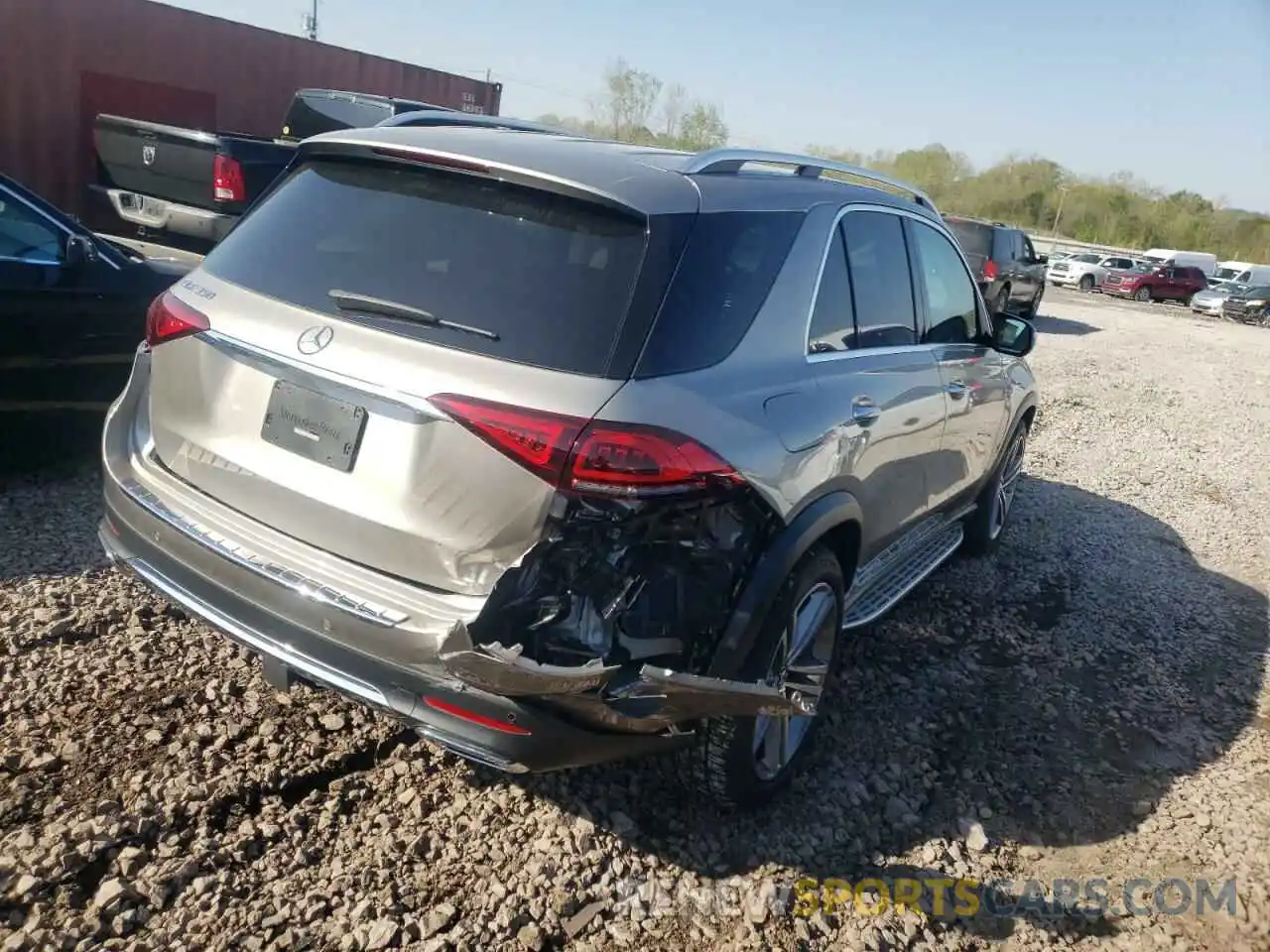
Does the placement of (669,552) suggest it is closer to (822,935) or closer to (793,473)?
(793,473)

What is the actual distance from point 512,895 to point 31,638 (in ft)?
6.48

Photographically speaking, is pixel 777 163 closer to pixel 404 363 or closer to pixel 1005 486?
pixel 404 363

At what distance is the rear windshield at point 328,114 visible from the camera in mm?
10555

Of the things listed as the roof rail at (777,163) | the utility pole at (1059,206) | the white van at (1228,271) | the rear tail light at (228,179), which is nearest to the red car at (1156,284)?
the white van at (1228,271)

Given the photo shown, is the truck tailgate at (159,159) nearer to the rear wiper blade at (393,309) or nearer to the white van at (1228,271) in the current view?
the rear wiper blade at (393,309)

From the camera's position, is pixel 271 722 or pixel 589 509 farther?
pixel 271 722

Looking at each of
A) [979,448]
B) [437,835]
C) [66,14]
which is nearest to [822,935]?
[437,835]

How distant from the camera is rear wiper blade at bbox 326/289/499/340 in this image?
7.89ft

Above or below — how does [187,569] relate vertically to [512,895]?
above

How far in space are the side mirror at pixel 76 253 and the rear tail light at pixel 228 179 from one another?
3.54 meters

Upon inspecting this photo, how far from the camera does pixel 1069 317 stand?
22844mm

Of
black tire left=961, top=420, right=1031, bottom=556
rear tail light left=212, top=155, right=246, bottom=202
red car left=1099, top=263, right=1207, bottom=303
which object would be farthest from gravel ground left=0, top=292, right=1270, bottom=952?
red car left=1099, top=263, right=1207, bottom=303

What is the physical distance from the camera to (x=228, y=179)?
25.7 feet

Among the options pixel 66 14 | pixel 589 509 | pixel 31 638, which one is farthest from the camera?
pixel 66 14
